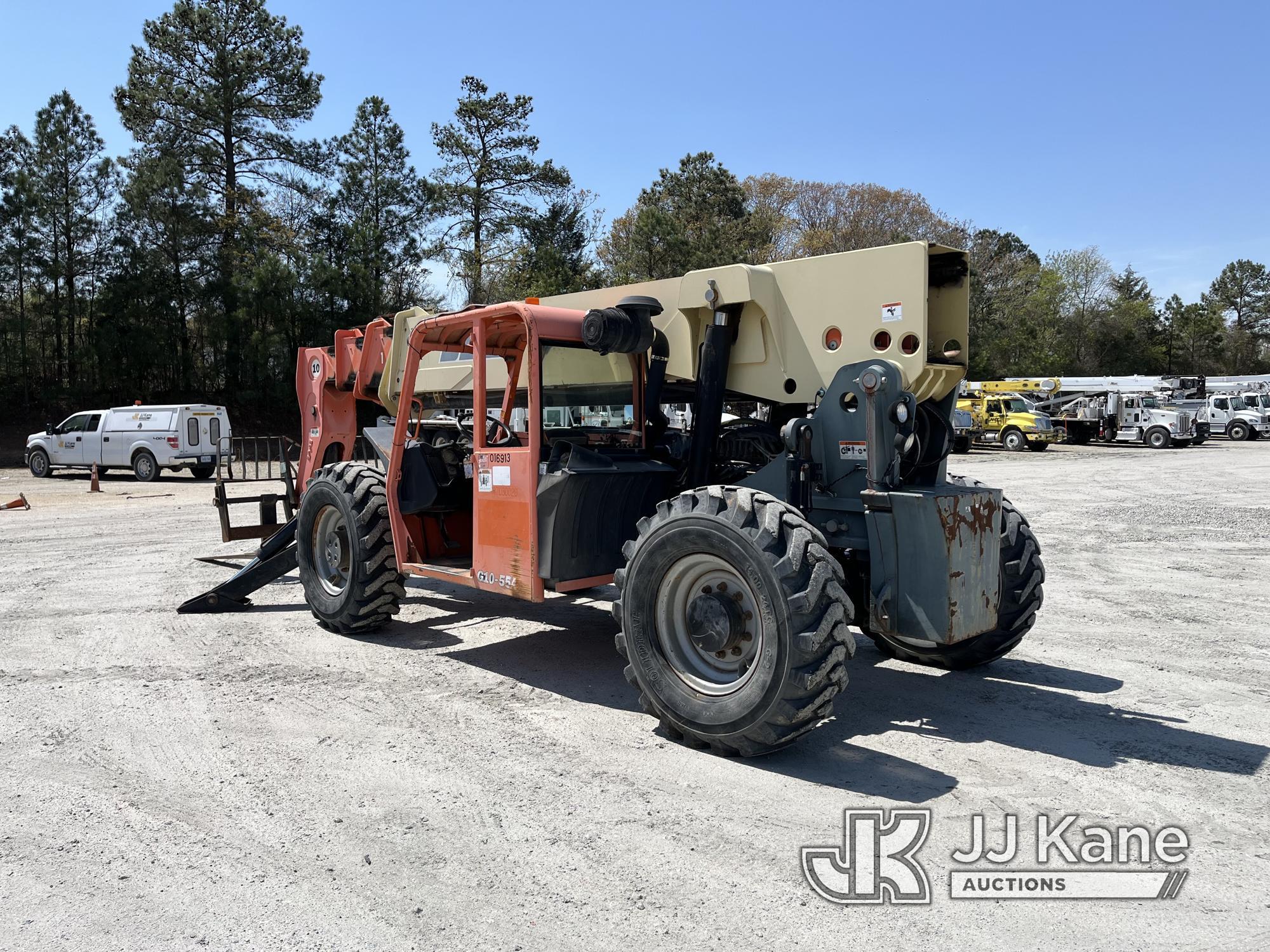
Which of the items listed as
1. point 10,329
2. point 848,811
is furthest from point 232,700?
point 10,329

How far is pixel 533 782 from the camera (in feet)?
15.7

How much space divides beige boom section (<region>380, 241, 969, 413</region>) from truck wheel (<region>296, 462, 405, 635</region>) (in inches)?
77.3

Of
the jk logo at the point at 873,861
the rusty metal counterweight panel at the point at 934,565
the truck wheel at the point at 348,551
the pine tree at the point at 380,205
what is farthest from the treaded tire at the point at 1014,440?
the jk logo at the point at 873,861

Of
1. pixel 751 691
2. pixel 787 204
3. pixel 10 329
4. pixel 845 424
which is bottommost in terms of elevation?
pixel 751 691

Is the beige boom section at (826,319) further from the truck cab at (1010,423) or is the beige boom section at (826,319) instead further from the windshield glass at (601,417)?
the truck cab at (1010,423)

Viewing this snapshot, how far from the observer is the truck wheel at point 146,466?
87.1 ft

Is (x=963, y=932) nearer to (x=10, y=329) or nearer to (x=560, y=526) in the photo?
(x=560, y=526)

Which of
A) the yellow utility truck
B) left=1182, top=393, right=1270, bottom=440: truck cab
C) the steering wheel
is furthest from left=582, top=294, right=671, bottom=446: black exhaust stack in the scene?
left=1182, top=393, right=1270, bottom=440: truck cab

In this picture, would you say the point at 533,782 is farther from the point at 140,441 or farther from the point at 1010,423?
the point at 1010,423

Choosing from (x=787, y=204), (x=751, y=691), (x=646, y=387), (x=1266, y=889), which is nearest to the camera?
(x=1266, y=889)

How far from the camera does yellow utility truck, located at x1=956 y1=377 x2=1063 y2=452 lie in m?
40.1

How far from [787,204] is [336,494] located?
162 feet

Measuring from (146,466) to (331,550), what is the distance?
2140 cm

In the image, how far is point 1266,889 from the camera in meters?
3.64
